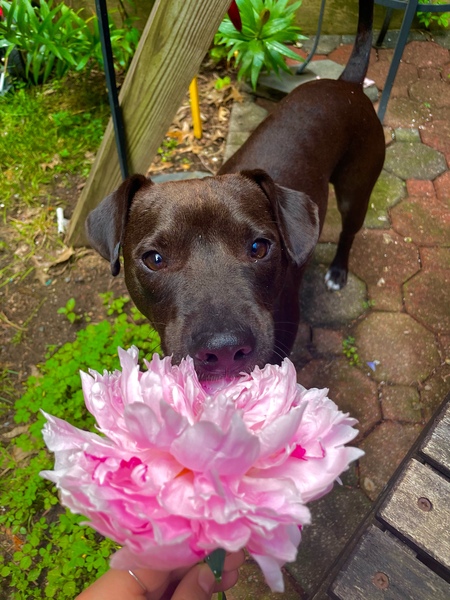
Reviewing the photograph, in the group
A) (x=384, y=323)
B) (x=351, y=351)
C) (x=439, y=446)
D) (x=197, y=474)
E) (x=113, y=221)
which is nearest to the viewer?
(x=197, y=474)

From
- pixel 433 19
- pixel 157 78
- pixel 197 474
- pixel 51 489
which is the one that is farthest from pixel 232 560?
pixel 433 19

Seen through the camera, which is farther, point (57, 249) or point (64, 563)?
point (57, 249)

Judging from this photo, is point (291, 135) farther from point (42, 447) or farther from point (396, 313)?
point (42, 447)

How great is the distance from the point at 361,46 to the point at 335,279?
5.39ft

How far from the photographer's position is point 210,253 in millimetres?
2021

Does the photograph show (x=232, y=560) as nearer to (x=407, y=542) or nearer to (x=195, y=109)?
(x=407, y=542)

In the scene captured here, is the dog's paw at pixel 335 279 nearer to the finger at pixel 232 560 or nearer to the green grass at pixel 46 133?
the green grass at pixel 46 133

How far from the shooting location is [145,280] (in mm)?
2098

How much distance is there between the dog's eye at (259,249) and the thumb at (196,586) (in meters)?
1.32

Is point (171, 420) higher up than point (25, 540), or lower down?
higher up

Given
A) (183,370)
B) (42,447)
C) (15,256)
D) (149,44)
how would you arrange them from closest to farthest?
(183,370)
(149,44)
(42,447)
(15,256)

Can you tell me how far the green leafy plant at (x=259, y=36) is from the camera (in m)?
4.84

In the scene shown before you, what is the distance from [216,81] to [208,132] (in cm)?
83

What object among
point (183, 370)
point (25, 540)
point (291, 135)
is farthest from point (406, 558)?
point (291, 135)
